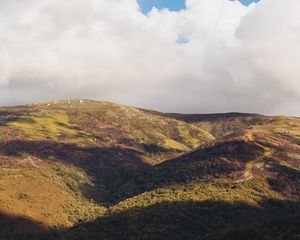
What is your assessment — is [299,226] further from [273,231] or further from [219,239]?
[219,239]

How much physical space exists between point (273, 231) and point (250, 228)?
10.3 metres

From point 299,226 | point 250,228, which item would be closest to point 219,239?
point 250,228

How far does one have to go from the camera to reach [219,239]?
17438 centimetres

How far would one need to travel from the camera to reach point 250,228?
178 m

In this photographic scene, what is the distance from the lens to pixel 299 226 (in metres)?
170

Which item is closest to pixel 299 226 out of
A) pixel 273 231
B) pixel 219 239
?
pixel 273 231

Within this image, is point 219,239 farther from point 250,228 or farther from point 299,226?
point 299,226

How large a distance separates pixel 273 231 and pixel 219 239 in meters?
17.1

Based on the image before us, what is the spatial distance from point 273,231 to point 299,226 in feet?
26.8

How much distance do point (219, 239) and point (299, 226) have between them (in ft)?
82.0

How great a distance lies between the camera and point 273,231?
16950 cm
